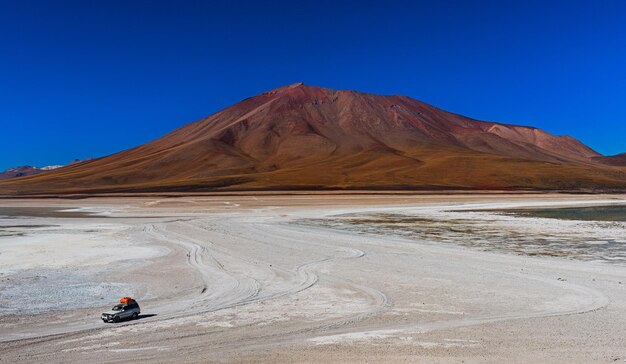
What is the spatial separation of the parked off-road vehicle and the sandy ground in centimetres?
28

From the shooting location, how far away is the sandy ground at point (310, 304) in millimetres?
10953

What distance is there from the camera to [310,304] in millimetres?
15414

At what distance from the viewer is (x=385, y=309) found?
14617mm

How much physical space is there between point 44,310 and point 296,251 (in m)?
14.7

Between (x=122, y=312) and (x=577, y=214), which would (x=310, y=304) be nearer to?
(x=122, y=312)

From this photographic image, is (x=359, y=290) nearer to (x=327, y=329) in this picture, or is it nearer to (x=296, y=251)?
(x=327, y=329)

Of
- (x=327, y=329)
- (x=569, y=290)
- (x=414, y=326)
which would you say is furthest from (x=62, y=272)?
(x=569, y=290)

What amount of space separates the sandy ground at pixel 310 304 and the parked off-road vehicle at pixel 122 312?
0.93ft

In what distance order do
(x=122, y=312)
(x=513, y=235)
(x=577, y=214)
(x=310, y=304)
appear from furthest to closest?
(x=577, y=214), (x=513, y=235), (x=310, y=304), (x=122, y=312)

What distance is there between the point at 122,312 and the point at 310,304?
207 inches

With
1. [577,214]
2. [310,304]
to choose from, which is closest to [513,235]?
[310,304]

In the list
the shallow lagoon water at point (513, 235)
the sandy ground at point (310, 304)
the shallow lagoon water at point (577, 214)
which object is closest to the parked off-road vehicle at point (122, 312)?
the sandy ground at point (310, 304)

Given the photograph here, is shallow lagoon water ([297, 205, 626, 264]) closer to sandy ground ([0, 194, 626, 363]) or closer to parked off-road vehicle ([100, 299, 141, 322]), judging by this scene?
sandy ground ([0, 194, 626, 363])

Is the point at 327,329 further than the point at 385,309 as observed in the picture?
No
